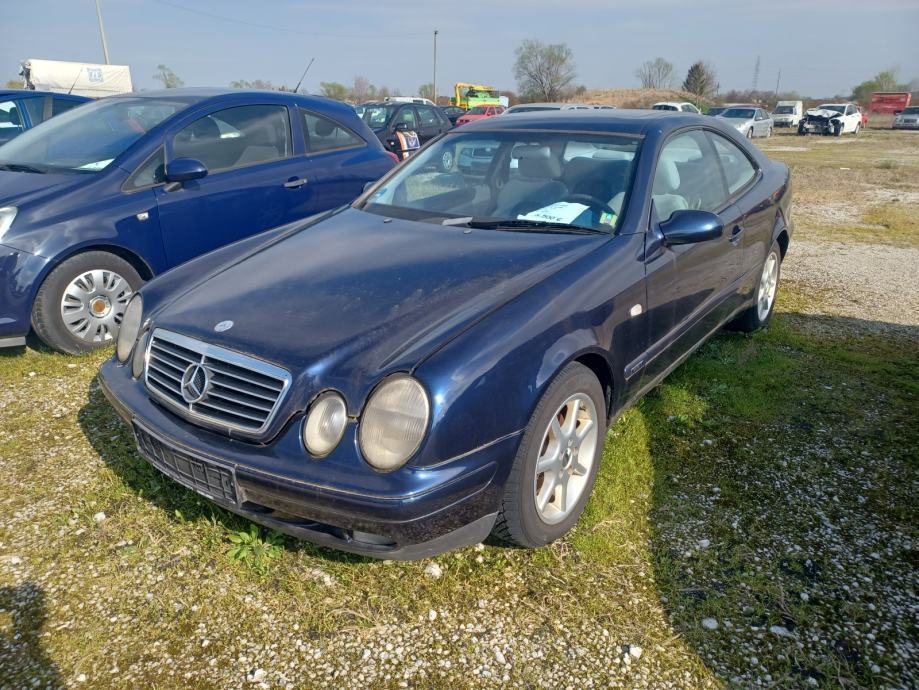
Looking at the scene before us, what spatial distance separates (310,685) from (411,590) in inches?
19.8

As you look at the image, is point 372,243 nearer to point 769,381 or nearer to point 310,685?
point 310,685

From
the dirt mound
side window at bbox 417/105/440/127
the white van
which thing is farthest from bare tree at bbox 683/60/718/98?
side window at bbox 417/105/440/127

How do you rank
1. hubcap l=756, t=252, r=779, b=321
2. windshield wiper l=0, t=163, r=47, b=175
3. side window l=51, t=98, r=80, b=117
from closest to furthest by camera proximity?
windshield wiper l=0, t=163, r=47, b=175 → hubcap l=756, t=252, r=779, b=321 → side window l=51, t=98, r=80, b=117

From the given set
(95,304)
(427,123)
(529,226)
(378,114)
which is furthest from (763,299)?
(378,114)

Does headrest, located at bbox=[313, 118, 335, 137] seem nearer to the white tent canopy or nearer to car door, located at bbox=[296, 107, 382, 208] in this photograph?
car door, located at bbox=[296, 107, 382, 208]

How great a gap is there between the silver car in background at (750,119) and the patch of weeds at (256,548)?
93.1ft

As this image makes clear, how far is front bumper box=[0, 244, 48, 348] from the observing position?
13.1 feet

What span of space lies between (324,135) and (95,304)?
230 centimetres

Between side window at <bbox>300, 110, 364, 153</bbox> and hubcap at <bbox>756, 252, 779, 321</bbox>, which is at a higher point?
side window at <bbox>300, 110, 364, 153</bbox>

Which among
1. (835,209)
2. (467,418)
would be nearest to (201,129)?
(467,418)

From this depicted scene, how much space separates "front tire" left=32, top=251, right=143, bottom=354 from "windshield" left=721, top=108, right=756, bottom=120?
92.7ft

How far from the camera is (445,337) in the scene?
2.21 metres

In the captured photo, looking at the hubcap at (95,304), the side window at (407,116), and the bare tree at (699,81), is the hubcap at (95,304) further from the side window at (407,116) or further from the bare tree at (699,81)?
the bare tree at (699,81)

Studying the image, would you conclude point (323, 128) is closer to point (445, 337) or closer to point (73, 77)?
point (445, 337)
